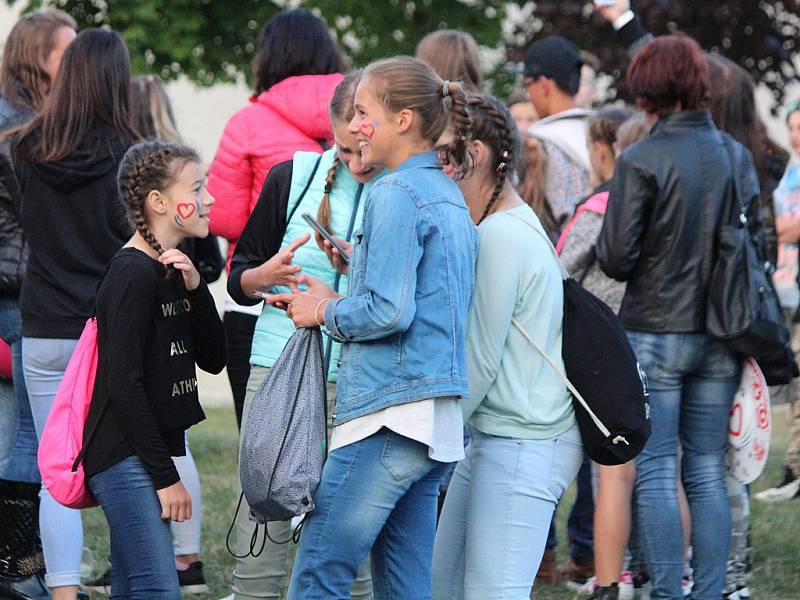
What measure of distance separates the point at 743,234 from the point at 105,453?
7.88 ft

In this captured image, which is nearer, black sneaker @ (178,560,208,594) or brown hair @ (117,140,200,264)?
brown hair @ (117,140,200,264)

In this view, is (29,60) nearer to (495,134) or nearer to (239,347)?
(239,347)

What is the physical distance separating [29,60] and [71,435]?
2.04m

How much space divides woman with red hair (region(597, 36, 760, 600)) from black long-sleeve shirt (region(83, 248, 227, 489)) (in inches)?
70.0

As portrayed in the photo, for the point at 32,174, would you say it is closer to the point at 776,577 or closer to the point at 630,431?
the point at 630,431

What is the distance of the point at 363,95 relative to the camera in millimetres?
3512

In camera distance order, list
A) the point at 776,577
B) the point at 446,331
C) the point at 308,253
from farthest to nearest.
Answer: the point at 776,577 → the point at 308,253 → the point at 446,331

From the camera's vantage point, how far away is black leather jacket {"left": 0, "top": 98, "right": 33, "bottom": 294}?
526 cm

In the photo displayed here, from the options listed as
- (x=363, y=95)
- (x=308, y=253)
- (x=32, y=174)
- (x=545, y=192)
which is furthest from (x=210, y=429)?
(x=363, y=95)

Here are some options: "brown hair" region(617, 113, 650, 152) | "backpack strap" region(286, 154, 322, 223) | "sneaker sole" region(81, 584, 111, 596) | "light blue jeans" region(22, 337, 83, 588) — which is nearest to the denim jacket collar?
"backpack strap" region(286, 154, 322, 223)

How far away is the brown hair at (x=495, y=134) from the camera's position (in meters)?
3.85

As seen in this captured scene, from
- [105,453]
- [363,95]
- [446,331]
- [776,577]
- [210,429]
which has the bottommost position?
[210,429]

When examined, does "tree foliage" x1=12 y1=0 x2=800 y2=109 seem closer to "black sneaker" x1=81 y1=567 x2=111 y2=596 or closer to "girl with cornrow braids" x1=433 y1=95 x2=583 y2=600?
"black sneaker" x1=81 y1=567 x2=111 y2=596

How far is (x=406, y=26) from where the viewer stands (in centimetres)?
1598
